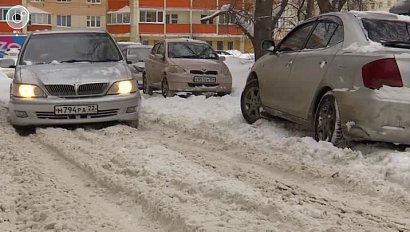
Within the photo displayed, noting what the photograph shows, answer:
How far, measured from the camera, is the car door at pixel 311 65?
6.39 metres

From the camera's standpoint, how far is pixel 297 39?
761cm

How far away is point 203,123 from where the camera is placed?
8.62 metres

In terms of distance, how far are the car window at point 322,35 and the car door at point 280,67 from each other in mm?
176

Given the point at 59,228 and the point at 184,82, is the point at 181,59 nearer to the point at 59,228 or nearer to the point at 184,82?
the point at 184,82

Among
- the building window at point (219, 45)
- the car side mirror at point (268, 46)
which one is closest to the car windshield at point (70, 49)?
the car side mirror at point (268, 46)

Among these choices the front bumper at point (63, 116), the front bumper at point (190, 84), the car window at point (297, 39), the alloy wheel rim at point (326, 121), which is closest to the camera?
the alloy wheel rim at point (326, 121)

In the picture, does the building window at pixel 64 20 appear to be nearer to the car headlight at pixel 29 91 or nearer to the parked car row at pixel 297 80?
the parked car row at pixel 297 80

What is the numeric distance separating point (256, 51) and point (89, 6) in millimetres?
53367

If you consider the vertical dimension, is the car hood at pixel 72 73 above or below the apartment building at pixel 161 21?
below

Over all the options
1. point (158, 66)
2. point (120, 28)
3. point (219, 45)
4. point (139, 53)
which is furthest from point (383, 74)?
point (219, 45)

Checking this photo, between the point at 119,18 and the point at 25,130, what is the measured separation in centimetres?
6014

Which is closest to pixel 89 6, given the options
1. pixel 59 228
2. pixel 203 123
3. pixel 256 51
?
pixel 256 51

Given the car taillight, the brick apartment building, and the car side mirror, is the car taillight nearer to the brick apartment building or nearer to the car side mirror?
the car side mirror

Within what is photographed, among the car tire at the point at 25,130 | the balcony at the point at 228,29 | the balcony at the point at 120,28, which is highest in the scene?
the balcony at the point at 120,28
